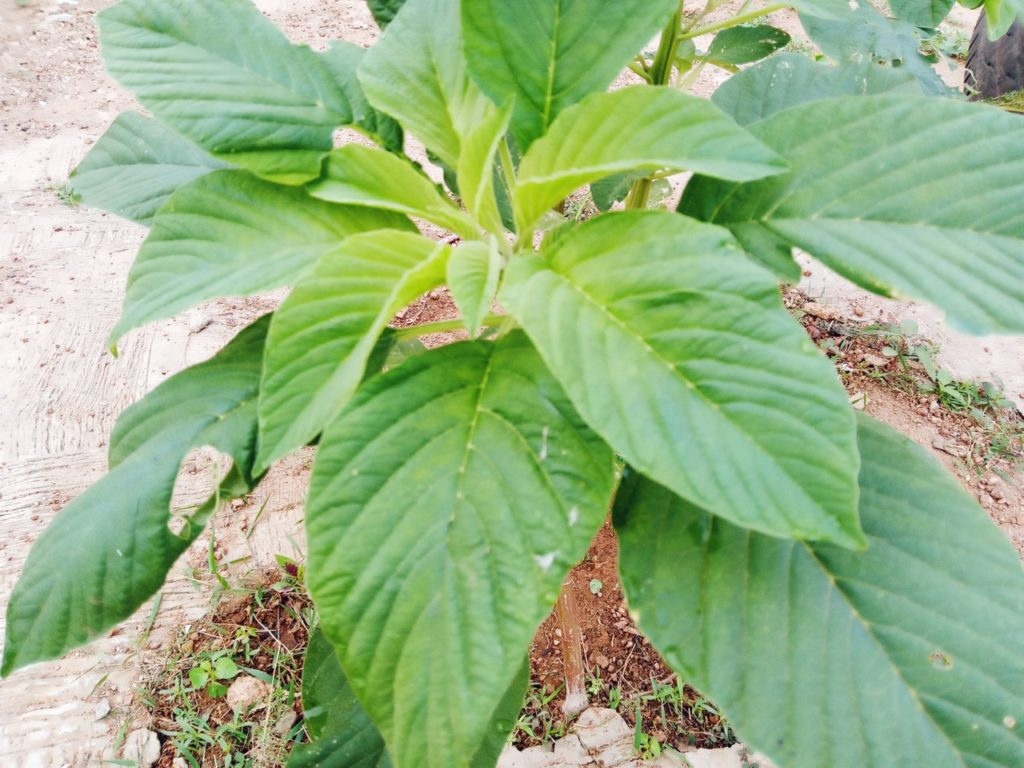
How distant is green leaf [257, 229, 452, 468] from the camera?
674 mm

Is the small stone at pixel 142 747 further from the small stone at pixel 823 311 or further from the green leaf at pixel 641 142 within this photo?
the small stone at pixel 823 311

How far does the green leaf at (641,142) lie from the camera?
0.69 m

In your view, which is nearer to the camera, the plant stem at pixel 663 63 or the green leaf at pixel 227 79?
the green leaf at pixel 227 79

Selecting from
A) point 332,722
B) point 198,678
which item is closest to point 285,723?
point 198,678

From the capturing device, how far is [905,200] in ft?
2.47

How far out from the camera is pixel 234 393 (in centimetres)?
88

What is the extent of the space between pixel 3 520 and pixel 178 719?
2.41 ft

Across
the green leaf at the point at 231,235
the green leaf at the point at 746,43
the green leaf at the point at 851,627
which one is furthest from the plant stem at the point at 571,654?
the green leaf at the point at 746,43

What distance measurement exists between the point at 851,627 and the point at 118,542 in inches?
32.0

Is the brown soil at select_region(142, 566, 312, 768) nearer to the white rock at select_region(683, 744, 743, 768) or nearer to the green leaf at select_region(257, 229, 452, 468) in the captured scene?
the white rock at select_region(683, 744, 743, 768)

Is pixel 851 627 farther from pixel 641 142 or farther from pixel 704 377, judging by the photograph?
pixel 641 142

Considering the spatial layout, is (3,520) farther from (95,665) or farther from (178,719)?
(178,719)

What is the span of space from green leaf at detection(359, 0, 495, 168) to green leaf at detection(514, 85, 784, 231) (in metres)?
0.15

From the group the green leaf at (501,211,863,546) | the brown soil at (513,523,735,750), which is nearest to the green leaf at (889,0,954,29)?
the green leaf at (501,211,863,546)
